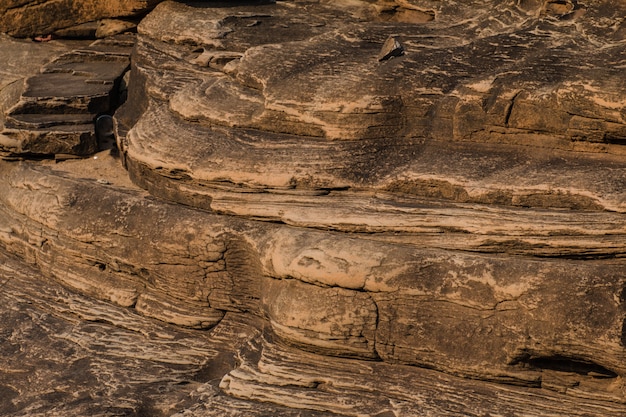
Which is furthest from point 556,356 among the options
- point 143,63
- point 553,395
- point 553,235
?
point 143,63

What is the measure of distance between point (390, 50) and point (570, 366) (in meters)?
2.61

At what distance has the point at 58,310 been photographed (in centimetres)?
836

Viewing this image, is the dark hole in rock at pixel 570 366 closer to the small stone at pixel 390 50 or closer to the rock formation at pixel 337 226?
the rock formation at pixel 337 226

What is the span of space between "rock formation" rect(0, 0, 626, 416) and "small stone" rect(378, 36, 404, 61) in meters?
0.02

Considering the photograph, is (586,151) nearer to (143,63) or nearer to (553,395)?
(553,395)

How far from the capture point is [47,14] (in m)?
10.7

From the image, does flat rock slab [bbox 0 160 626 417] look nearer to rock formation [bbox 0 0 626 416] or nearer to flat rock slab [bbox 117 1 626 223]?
rock formation [bbox 0 0 626 416]

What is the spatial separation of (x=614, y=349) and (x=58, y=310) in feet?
12.7

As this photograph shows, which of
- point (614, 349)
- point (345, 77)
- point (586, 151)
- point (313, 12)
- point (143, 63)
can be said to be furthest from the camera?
point (313, 12)

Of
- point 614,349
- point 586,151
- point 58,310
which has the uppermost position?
point 586,151

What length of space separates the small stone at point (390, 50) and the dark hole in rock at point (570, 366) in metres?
2.47

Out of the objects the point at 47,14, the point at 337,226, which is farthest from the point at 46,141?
the point at 337,226

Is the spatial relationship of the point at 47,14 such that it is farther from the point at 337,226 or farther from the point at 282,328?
the point at 282,328

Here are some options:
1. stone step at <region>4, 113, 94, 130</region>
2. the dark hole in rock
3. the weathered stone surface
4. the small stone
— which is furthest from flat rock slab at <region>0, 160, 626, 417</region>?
the weathered stone surface
